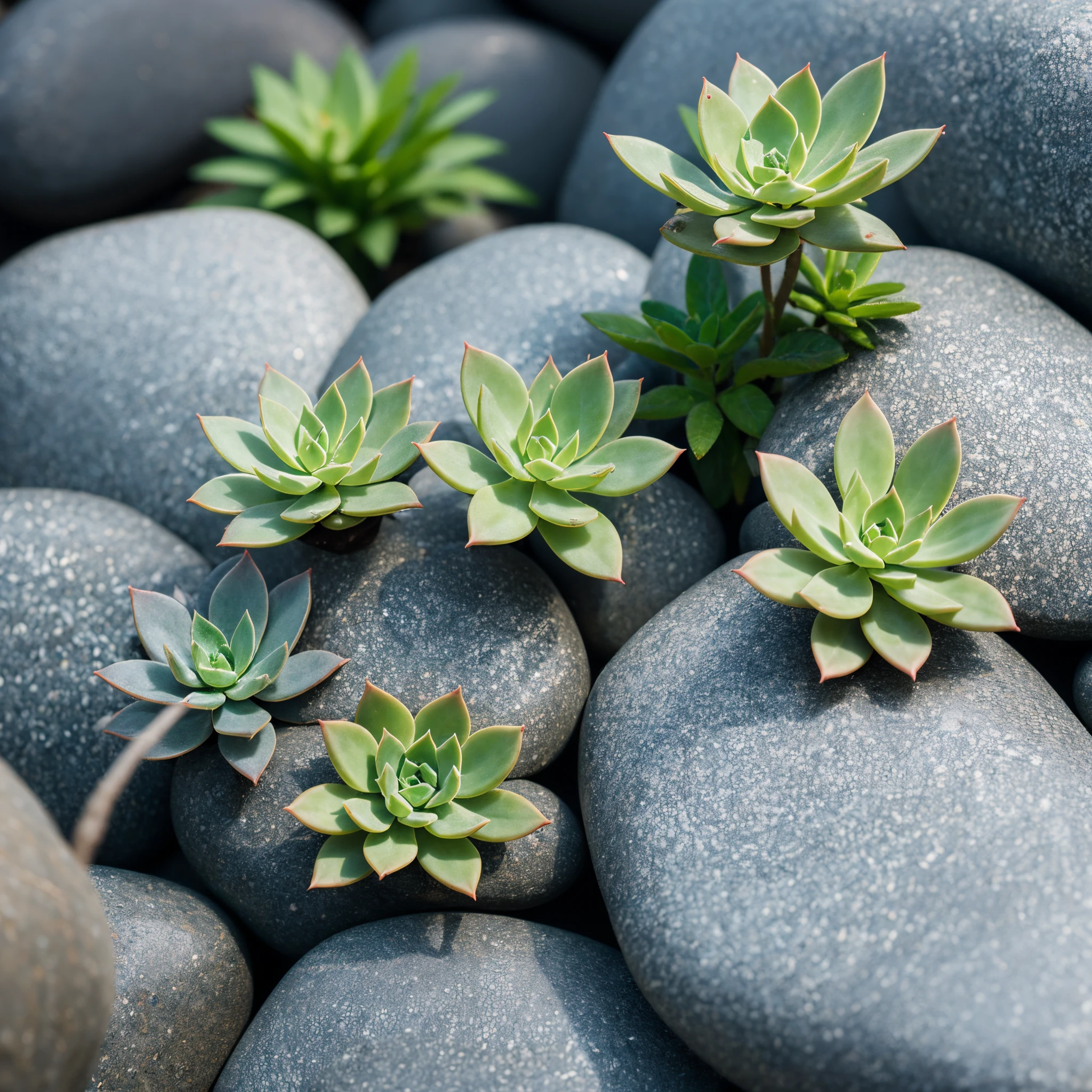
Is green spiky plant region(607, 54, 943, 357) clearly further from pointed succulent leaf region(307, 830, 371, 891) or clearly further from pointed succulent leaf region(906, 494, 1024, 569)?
pointed succulent leaf region(307, 830, 371, 891)

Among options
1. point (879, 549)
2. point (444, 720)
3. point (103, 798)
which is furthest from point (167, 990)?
point (879, 549)

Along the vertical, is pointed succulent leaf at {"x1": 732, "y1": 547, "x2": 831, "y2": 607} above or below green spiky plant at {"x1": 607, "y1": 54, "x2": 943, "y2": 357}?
below

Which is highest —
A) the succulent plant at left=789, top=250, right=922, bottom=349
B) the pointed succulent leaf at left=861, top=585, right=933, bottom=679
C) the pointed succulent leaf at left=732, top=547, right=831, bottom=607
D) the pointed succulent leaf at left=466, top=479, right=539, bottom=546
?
the succulent plant at left=789, top=250, right=922, bottom=349

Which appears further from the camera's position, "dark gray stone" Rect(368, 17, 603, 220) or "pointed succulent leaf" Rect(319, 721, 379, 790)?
"dark gray stone" Rect(368, 17, 603, 220)

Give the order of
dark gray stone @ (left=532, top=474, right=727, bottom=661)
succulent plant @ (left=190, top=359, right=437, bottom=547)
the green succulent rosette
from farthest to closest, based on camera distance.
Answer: dark gray stone @ (left=532, top=474, right=727, bottom=661), succulent plant @ (left=190, top=359, right=437, bottom=547), the green succulent rosette

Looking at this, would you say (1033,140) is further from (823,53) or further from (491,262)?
(491,262)

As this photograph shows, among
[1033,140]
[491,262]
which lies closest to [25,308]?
[491,262]

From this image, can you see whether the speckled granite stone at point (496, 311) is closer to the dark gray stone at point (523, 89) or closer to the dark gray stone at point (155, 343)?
the dark gray stone at point (155, 343)

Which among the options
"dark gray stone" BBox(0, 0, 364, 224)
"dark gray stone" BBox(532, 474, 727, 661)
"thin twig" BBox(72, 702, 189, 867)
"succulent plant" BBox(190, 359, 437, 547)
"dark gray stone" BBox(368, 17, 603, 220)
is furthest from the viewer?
"dark gray stone" BBox(368, 17, 603, 220)

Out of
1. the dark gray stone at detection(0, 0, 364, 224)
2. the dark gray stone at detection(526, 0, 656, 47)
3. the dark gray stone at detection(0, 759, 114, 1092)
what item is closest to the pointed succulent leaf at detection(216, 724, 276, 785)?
the dark gray stone at detection(0, 759, 114, 1092)
